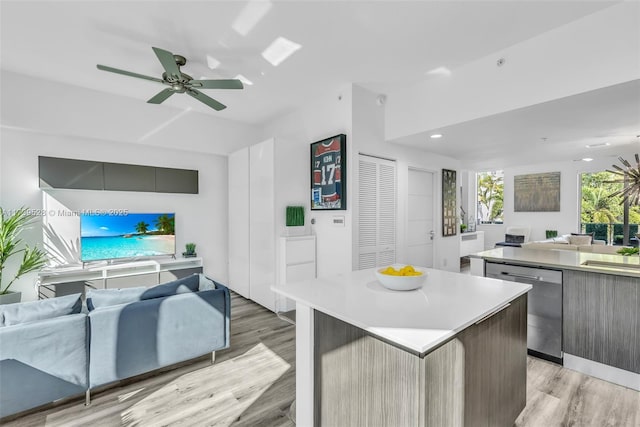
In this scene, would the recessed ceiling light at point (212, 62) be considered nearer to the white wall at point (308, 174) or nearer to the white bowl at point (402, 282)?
the white wall at point (308, 174)

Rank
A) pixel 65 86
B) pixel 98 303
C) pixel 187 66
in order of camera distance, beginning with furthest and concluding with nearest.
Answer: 1. pixel 65 86
2. pixel 187 66
3. pixel 98 303

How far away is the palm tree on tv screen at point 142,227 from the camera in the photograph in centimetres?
425

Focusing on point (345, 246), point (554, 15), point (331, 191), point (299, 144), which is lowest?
point (345, 246)

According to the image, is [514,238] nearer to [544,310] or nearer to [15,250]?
[544,310]

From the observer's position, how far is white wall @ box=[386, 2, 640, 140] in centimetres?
225

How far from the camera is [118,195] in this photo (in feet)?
13.8

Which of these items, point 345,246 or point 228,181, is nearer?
point 345,246

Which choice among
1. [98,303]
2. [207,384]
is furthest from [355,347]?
[98,303]

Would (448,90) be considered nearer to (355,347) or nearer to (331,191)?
(331,191)

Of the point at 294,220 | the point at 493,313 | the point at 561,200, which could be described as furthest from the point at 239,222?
the point at 561,200

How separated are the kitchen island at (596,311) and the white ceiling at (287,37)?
1521 mm

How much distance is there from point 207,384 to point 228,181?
3516mm

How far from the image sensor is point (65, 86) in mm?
3654

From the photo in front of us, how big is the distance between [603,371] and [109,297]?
3.88 m
